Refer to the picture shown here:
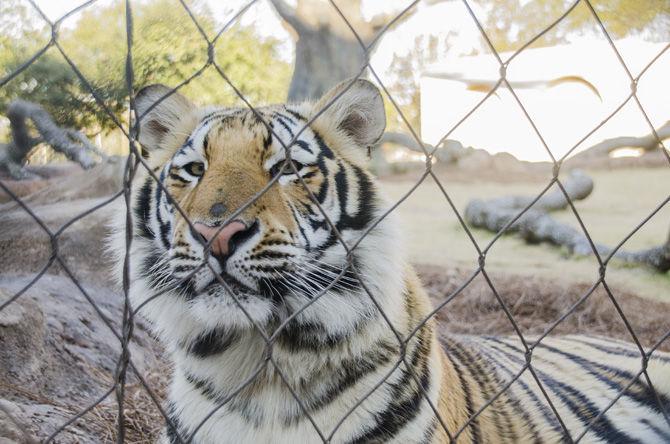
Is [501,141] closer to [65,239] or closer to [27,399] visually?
[65,239]

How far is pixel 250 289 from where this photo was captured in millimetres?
1683

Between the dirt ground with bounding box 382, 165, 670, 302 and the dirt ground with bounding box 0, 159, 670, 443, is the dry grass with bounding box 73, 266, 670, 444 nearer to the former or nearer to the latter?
the dirt ground with bounding box 0, 159, 670, 443

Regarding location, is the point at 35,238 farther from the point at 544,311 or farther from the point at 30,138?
the point at 544,311

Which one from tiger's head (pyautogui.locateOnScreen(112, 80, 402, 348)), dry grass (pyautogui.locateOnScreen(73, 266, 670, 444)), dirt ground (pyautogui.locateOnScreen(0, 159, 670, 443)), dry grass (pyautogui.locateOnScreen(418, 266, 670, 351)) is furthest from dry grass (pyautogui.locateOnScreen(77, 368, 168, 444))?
dry grass (pyautogui.locateOnScreen(418, 266, 670, 351))

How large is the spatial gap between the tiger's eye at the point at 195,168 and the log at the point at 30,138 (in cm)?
75

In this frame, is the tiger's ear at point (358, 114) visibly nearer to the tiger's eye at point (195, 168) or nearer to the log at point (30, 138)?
the tiger's eye at point (195, 168)

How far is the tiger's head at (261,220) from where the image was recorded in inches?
66.2

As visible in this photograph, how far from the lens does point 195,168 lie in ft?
6.34

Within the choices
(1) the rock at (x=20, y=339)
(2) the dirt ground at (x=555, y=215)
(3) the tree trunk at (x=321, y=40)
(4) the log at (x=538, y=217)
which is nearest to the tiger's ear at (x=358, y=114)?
(1) the rock at (x=20, y=339)

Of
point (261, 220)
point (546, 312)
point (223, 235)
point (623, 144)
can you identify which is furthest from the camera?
point (623, 144)

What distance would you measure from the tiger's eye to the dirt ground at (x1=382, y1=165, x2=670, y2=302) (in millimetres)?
2910

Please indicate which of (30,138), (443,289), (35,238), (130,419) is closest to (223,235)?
(130,419)

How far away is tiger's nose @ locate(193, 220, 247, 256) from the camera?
157 centimetres

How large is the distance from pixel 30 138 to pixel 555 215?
4103 mm
